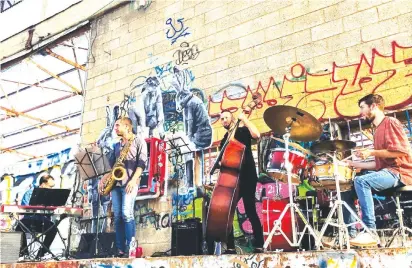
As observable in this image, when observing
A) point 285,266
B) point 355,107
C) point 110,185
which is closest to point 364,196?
point 285,266

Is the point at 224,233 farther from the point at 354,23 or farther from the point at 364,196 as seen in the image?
the point at 354,23

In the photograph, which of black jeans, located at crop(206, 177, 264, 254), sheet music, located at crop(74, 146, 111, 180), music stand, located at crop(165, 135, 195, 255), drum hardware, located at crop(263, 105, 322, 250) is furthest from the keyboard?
drum hardware, located at crop(263, 105, 322, 250)

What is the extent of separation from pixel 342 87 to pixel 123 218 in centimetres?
360

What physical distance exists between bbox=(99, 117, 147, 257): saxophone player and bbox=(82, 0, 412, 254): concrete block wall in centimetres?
44

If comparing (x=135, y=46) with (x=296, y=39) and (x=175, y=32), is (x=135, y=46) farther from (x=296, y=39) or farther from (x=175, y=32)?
(x=296, y=39)

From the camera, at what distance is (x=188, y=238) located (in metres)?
4.97

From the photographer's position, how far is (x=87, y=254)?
596cm

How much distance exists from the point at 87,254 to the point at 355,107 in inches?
169

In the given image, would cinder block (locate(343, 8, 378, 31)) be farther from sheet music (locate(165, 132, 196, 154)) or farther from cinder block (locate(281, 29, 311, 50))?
sheet music (locate(165, 132, 196, 154))

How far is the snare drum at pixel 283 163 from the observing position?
3777 mm

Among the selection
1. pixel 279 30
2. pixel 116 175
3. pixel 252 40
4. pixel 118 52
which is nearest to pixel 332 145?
pixel 279 30

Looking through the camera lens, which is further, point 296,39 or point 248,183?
point 296,39

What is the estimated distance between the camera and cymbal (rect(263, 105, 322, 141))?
370cm

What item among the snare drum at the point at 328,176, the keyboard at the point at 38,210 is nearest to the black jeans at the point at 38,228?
the keyboard at the point at 38,210
